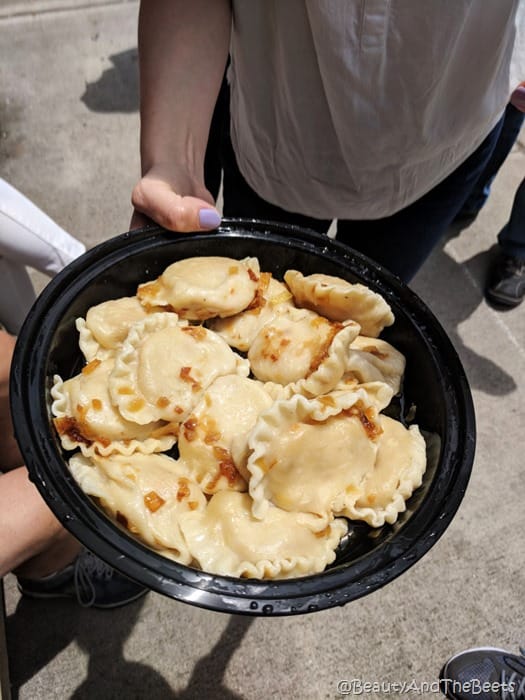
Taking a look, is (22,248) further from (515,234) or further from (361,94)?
(515,234)

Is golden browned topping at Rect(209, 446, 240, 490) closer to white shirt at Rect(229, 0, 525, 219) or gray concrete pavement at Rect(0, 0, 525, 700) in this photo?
white shirt at Rect(229, 0, 525, 219)

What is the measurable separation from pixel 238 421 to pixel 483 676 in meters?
1.42

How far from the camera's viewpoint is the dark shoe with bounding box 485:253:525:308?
116 inches

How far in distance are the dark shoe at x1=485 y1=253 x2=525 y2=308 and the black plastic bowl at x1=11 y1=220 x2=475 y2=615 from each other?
1759 mm

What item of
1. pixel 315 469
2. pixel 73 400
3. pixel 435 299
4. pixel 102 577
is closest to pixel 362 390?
pixel 315 469

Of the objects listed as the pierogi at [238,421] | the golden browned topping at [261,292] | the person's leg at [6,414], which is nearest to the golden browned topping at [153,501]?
the pierogi at [238,421]

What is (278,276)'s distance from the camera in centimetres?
152

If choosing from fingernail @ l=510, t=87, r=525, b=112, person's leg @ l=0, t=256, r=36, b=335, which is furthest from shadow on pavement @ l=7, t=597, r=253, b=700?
fingernail @ l=510, t=87, r=525, b=112

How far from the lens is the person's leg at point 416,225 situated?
5.84 feet

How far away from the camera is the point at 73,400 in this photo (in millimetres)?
1210

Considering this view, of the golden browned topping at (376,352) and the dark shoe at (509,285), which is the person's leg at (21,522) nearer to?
the golden browned topping at (376,352)

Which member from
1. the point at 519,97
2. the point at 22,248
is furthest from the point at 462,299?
the point at 22,248

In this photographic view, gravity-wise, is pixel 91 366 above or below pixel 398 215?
below

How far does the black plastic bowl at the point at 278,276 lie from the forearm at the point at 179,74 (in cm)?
27
